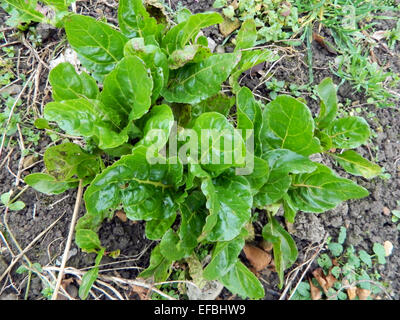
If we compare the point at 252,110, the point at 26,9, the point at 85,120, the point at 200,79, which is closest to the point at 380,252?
the point at 252,110

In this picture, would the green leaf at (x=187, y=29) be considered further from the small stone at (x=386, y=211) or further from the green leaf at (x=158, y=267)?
the small stone at (x=386, y=211)

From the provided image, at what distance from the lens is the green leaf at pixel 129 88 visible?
119 centimetres

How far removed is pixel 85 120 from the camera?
1.26 metres

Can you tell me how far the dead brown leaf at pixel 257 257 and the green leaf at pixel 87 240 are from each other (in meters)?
0.69

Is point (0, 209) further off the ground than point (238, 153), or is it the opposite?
point (238, 153)

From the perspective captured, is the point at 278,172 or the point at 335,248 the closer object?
the point at 278,172

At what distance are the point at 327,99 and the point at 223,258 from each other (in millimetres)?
838

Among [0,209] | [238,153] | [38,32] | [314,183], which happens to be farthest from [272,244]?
[38,32]

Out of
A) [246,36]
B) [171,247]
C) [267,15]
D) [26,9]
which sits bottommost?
[171,247]

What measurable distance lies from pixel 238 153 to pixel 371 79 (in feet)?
3.96

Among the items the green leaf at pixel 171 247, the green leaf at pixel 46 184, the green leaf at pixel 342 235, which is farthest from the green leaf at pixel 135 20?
the green leaf at pixel 342 235

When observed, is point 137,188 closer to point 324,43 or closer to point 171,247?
point 171,247

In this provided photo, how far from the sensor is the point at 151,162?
123cm

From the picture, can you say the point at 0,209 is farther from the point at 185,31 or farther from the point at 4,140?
the point at 185,31
